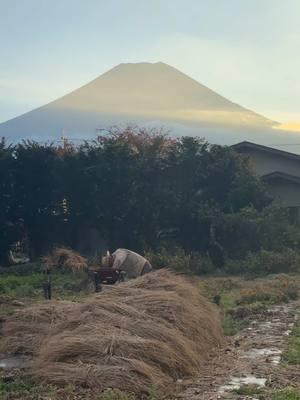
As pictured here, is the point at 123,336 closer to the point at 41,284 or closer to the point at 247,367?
the point at 247,367

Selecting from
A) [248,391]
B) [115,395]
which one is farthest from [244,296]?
[115,395]

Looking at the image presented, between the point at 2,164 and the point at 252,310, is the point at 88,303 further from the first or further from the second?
the point at 2,164

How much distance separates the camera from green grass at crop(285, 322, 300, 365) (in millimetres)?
7420

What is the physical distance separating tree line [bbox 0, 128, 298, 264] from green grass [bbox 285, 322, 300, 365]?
11.9 meters

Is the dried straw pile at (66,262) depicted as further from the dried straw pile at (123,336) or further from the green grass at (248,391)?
the green grass at (248,391)

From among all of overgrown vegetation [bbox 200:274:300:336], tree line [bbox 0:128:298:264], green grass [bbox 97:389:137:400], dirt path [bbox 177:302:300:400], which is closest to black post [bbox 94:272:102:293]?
overgrown vegetation [bbox 200:274:300:336]

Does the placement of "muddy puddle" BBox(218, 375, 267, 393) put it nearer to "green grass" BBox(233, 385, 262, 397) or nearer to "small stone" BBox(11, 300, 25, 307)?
"green grass" BBox(233, 385, 262, 397)

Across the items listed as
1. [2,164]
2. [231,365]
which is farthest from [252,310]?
[2,164]

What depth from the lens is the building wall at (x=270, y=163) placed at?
26.9 m

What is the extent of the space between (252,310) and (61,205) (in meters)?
14.3

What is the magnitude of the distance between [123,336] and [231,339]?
2.63 meters

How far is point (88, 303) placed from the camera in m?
7.88

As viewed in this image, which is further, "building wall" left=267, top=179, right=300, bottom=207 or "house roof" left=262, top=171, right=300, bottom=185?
"building wall" left=267, top=179, right=300, bottom=207

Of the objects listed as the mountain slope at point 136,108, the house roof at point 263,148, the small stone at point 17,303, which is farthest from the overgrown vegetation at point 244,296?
the mountain slope at point 136,108
